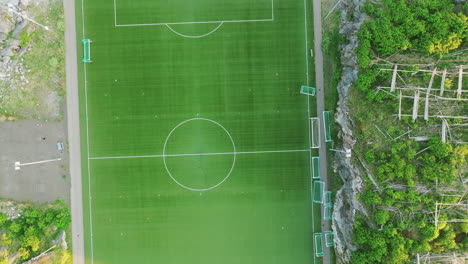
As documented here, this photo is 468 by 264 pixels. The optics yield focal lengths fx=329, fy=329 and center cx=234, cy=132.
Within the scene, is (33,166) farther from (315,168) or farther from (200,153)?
A: (315,168)

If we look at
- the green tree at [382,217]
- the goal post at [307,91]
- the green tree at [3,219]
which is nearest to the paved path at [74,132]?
the green tree at [3,219]

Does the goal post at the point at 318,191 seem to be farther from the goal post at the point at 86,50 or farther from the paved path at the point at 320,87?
the goal post at the point at 86,50

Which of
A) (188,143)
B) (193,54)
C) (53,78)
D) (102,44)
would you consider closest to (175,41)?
(193,54)

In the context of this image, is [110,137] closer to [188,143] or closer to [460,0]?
[188,143]

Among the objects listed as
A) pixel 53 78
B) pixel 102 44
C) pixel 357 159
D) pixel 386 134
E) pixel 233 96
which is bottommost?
pixel 357 159

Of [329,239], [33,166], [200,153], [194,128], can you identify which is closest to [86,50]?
[33,166]

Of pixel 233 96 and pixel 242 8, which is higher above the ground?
pixel 242 8

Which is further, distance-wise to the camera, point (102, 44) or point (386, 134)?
point (102, 44)
